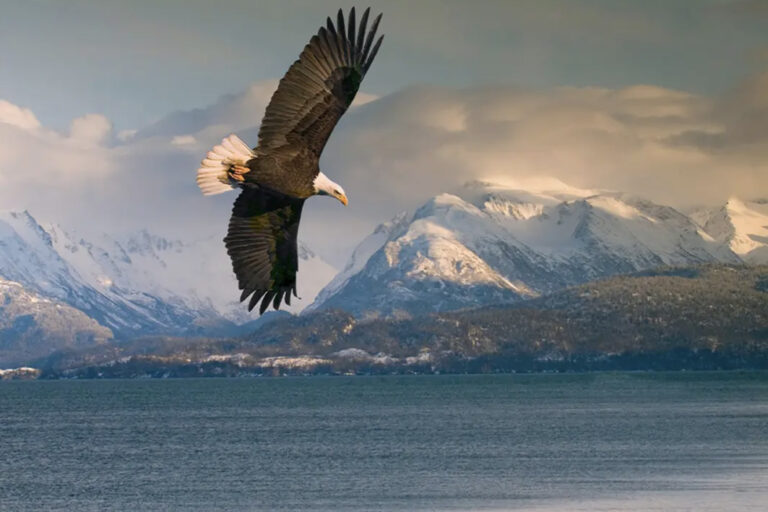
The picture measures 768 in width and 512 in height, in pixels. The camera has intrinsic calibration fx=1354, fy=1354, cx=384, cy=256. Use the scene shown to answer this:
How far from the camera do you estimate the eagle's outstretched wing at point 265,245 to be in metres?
21.0

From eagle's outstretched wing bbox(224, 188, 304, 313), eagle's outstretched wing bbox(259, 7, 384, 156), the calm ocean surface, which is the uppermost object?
eagle's outstretched wing bbox(259, 7, 384, 156)

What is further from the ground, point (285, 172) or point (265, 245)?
point (285, 172)

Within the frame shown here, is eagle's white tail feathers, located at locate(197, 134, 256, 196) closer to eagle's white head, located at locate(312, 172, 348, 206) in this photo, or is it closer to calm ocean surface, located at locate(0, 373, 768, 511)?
eagle's white head, located at locate(312, 172, 348, 206)

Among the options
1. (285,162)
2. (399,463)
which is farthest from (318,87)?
(399,463)

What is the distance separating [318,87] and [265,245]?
2.70 metres

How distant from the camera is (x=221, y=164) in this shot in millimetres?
19875

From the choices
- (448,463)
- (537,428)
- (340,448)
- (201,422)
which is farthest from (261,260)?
(201,422)

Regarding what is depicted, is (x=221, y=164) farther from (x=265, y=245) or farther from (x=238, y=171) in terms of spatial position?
(x=265, y=245)

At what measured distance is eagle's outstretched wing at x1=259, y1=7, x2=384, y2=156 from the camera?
2006 cm

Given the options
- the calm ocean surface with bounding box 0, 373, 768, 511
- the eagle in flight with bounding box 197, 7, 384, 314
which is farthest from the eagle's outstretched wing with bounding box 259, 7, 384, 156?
the calm ocean surface with bounding box 0, 373, 768, 511

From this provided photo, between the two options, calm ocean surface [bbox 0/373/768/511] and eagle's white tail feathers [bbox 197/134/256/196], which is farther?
calm ocean surface [bbox 0/373/768/511]

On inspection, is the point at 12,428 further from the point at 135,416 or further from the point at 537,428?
the point at 537,428

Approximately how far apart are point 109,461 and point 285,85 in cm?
10045

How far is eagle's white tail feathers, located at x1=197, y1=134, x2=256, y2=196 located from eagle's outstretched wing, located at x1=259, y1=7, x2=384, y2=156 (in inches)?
14.7
